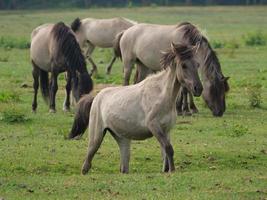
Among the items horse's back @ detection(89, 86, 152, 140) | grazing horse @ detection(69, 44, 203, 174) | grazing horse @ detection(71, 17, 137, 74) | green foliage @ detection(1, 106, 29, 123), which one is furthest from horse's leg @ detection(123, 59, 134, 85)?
horse's back @ detection(89, 86, 152, 140)

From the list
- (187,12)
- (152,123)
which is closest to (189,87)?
(152,123)

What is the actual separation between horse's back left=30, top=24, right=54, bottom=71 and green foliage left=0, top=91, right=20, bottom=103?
3.66ft

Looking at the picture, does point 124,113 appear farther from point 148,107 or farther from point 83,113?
point 83,113

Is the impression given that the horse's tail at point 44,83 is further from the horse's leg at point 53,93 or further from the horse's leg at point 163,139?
the horse's leg at point 163,139

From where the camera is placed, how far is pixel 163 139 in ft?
35.4

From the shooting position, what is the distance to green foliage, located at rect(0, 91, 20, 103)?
65.7 ft

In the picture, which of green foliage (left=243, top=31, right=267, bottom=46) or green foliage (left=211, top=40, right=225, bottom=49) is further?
green foliage (left=243, top=31, right=267, bottom=46)

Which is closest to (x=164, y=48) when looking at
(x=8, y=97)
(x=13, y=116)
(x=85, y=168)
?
(x=8, y=97)

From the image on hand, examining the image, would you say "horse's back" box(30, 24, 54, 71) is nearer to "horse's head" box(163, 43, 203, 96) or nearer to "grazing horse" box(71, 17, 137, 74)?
"grazing horse" box(71, 17, 137, 74)

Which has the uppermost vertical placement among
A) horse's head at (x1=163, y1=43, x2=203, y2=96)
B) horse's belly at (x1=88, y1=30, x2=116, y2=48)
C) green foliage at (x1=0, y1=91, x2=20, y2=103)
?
horse's head at (x1=163, y1=43, x2=203, y2=96)

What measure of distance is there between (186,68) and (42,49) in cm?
902

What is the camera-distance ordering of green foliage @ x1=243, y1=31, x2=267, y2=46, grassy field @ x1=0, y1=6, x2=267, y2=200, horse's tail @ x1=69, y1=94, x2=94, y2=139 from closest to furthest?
grassy field @ x1=0, y1=6, x2=267, y2=200 → horse's tail @ x1=69, y1=94, x2=94, y2=139 → green foliage @ x1=243, y1=31, x2=267, y2=46

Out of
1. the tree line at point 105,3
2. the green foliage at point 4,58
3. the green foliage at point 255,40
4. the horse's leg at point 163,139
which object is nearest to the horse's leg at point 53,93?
the horse's leg at point 163,139

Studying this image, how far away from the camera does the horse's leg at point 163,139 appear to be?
1077cm
